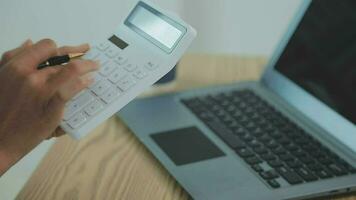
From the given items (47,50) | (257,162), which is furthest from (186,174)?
(47,50)

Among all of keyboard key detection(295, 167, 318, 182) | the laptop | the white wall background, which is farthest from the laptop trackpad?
the white wall background

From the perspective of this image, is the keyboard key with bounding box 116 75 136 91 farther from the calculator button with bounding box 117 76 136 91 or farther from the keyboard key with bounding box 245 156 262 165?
the keyboard key with bounding box 245 156 262 165

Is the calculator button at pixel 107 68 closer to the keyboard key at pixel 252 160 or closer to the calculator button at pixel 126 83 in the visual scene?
the calculator button at pixel 126 83

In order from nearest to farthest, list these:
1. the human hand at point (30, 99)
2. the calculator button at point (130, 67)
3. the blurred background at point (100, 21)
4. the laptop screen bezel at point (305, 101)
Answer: the human hand at point (30, 99) → the calculator button at point (130, 67) → the laptop screen bezel at point (305, 101) → the blurred background at point (100, 21)

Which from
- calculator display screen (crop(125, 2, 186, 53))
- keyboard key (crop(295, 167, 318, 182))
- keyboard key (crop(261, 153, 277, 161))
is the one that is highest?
calculator display screen (crop(125, 2, 186, 53))

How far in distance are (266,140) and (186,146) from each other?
12cm

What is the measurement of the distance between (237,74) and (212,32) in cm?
45

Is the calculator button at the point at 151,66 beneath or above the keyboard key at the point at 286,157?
above

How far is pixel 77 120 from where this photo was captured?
650mm

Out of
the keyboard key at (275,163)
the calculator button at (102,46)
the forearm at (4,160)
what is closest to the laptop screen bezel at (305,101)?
the keyboard key at (275,163)

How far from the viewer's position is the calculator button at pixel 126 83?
670 mm

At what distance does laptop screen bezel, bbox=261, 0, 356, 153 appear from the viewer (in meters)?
0.80

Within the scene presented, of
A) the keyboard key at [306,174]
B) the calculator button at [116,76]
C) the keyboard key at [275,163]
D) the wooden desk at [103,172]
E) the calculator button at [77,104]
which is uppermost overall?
the calculator button at [116,76]

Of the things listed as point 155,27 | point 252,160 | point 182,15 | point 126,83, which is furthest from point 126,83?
point 182,15
